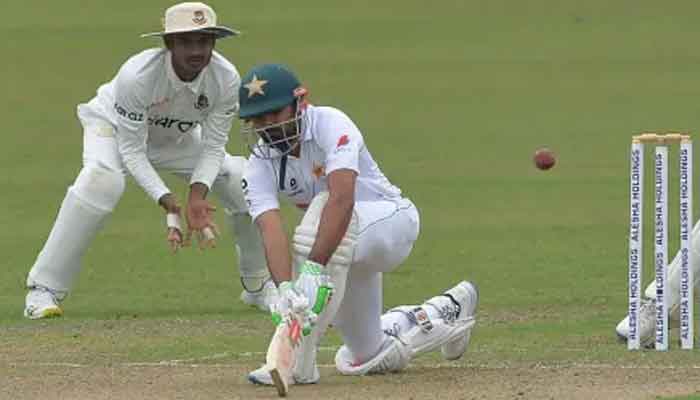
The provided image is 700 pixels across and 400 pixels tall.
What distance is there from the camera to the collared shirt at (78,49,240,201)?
34.0 feet

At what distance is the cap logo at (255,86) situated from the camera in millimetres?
7430

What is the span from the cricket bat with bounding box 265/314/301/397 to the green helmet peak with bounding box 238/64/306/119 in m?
0.83

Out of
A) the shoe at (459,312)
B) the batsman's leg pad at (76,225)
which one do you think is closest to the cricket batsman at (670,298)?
the shoe at (459,312)

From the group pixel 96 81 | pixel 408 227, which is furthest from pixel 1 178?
pixel 408 227

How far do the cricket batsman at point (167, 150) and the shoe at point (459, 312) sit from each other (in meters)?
1.74

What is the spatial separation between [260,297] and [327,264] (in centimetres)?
396

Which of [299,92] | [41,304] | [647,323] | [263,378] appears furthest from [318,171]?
[41,304]

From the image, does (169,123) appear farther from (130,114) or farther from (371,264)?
(371,264)

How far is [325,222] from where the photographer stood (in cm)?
724

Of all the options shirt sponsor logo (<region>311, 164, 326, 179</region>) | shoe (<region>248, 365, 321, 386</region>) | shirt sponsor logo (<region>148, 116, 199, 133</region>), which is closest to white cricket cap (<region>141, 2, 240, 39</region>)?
shirt sponsor logo (<region>148, 116, 199, 133</region>)

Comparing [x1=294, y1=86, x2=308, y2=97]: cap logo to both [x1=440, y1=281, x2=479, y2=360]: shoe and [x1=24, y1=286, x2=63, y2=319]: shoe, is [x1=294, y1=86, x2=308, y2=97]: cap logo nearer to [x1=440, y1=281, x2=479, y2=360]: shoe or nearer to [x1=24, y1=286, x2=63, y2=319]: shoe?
[x1=440, y1=281, x2=479, y2=360]: shoe

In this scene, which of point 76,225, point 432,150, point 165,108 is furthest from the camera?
point 432,150

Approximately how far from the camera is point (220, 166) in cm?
1066

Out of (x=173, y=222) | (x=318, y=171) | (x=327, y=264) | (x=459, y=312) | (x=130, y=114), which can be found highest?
(x=318, y=171)
